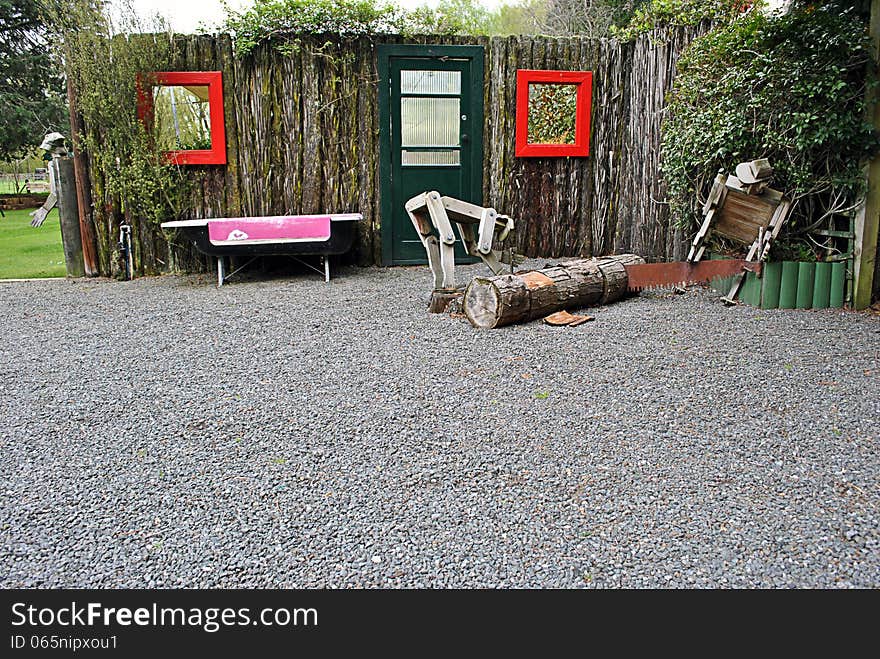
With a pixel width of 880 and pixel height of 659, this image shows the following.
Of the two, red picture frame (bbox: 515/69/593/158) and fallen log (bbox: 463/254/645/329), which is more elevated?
red picture frame (bbox: 515/69/593/158)

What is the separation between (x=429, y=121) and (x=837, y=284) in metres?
3.74

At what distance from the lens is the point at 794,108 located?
490 cm

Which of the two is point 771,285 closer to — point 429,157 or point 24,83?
point 429,157

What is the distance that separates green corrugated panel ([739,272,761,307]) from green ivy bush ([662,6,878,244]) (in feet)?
1.33

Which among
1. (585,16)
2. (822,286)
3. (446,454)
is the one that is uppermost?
(585,16)

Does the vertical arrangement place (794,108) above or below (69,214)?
above

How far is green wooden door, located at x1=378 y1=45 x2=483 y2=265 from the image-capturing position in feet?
22.7

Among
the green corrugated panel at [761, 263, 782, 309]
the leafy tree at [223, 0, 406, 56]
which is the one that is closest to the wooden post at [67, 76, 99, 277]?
the leafy tree at [223, 0, 406, 56]

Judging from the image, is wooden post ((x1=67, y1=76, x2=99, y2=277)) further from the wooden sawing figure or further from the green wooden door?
the wooden sawing figure

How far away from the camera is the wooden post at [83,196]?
21.7 ft

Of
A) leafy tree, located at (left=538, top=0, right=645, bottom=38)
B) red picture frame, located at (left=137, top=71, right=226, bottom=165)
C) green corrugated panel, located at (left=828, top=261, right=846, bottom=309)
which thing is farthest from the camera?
leafy tree, located at (left=538, top=0, right=645, bottom=38)

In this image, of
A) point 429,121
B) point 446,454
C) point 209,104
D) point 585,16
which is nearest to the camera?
point 446,454

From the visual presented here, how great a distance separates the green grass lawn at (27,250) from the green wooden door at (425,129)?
331cm

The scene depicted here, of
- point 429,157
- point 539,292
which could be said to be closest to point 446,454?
point 539,292
